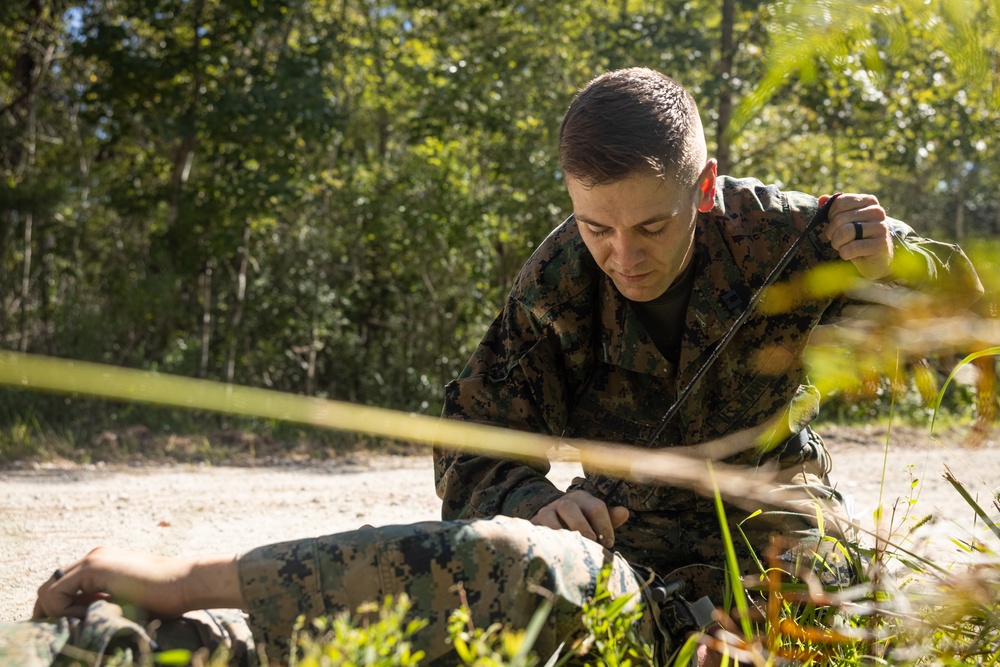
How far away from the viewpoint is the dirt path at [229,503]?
124 inches

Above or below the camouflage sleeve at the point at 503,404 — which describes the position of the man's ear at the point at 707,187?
above

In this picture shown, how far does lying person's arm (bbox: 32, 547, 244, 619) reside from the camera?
1.47 metres

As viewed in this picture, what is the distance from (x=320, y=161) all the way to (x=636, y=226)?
23.8ft

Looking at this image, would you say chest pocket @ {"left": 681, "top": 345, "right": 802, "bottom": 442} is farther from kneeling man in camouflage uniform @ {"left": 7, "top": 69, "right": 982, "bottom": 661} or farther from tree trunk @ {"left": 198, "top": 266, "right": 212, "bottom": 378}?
tree trunk @ {"left": 198, "top": 266, "right": 212, "bottom": 378}

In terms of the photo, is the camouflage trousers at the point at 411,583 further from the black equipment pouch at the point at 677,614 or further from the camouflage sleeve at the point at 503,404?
the camouflage sleeve at the point at 503,404

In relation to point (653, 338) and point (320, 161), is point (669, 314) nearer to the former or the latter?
point (653, 338)

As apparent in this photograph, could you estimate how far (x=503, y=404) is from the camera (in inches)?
92.9

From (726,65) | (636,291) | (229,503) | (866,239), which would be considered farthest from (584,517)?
(726,65)

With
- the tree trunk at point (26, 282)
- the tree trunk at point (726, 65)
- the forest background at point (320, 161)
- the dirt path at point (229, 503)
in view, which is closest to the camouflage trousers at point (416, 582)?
the dirt path at point (229, 503)

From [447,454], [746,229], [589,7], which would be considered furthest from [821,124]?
[447,454]

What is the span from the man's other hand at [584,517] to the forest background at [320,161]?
4.84 meters

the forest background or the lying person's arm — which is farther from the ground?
the forest background

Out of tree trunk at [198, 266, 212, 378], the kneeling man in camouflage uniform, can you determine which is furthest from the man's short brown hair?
tree trunk at [198, 266, 212, 378]

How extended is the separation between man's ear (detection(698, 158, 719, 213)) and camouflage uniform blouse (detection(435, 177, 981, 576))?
8 cm
